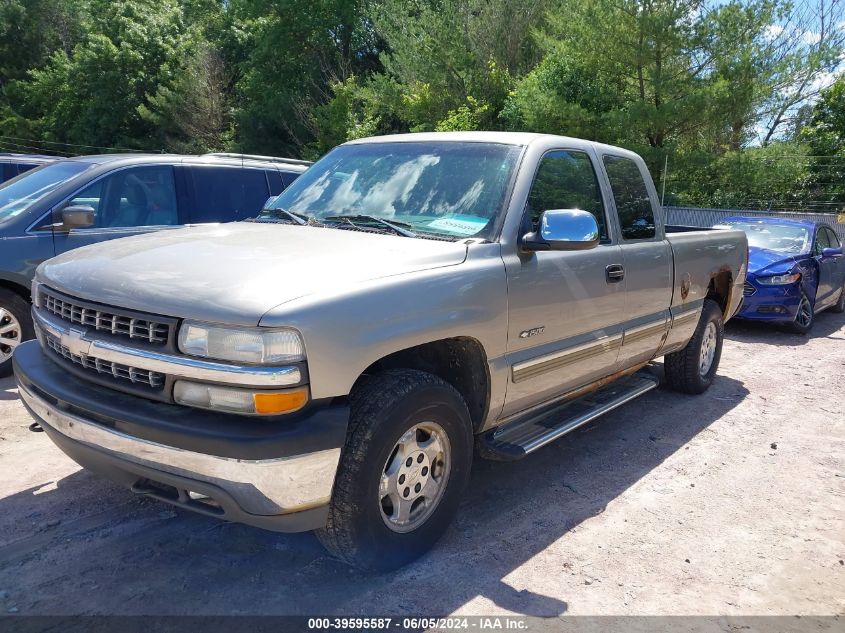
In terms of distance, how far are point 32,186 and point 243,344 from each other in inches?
192

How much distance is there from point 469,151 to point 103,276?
2.07 metres

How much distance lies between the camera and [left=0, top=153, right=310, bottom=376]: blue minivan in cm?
570

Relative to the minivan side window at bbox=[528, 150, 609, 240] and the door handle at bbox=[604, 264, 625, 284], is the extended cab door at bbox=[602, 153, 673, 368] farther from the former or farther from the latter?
the minivan side window at bbox=[528, 150, 609, 240]

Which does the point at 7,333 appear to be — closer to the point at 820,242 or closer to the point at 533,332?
the point at 533,332

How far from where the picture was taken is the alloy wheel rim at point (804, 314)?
920cm

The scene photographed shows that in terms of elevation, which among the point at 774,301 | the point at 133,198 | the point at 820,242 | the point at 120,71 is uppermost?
the point at 120,71

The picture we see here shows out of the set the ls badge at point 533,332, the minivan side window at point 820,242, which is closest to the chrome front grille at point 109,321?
the ls badge at point 533,332

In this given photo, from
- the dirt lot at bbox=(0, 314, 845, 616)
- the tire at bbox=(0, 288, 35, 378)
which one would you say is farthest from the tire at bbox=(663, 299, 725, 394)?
the tire at bbox=(0, 288, 35, 378)

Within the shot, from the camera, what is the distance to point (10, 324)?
226 inches

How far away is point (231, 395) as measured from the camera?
8.38 ft

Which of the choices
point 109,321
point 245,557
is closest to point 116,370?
point 109,321

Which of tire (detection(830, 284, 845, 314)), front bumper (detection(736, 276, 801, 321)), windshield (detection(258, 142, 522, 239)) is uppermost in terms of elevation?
windshield (detection(258, 142, 522, 239))

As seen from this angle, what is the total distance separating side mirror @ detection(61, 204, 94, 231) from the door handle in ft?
13.6

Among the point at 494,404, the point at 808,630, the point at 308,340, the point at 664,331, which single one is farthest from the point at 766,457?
the point at 308,340
